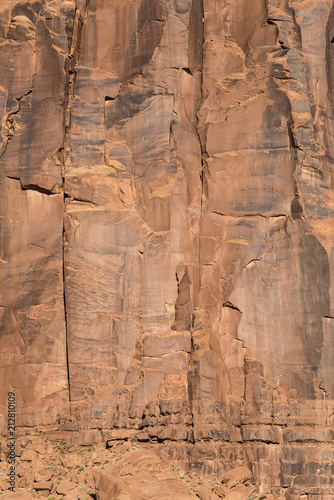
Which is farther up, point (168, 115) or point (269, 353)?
point (168, 115)

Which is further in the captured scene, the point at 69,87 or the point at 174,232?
the point at 69,87

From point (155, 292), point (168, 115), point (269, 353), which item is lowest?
point (269, 353)

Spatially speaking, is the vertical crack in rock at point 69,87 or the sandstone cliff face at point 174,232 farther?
the vertical crack in rock at point 69,87

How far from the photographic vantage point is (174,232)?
19.6m

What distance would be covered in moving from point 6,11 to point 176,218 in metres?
7.01

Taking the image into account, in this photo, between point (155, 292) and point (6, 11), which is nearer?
point (155, 292)

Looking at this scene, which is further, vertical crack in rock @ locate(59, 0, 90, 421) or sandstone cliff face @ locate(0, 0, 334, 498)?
vertical crack in rock @ locate(59, 0, 90, 421)

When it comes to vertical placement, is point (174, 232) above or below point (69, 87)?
below

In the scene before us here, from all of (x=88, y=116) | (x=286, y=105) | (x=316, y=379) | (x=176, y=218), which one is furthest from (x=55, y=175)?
(x=316, y=379)

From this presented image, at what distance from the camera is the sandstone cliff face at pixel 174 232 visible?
18.8 metres

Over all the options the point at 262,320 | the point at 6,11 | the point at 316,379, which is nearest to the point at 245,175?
the point at 262,320

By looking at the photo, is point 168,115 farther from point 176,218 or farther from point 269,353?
point 269,353

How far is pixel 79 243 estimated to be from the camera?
1952cm

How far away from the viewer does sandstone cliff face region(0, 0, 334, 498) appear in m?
18.8
